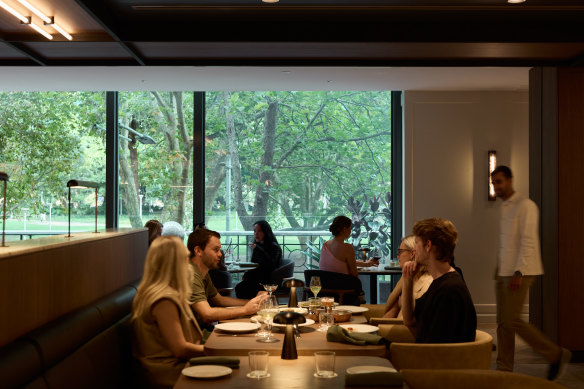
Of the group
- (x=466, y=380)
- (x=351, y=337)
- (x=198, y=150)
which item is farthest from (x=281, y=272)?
(x=466, y=380)

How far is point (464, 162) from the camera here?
354 inches

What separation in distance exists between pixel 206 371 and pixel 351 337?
981 millimetres

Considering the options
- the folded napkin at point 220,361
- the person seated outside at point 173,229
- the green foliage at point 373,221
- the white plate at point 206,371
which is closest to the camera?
the white plate at point 206,371

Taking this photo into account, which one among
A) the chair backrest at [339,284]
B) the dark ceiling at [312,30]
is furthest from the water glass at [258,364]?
the chair backrest at [339,284]

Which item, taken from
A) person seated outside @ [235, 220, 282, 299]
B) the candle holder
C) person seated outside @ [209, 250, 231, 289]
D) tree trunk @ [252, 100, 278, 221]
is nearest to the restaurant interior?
the candle holder

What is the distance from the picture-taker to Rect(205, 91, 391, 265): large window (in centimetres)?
934

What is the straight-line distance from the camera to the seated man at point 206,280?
4.25 m

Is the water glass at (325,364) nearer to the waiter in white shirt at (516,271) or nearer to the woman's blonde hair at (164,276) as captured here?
the woman's blonde hair at (164,276)

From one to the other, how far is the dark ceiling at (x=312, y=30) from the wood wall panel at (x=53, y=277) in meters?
1.85

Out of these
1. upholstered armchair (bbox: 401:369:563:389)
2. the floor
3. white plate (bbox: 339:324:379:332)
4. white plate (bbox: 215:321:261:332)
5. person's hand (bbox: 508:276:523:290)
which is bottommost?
the floor

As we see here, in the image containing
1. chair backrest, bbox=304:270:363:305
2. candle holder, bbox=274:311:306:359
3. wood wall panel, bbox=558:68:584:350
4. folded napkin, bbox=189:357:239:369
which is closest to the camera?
folded napkin, bbox=189:357:239:369

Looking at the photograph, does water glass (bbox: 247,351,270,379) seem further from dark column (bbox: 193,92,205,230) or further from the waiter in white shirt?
dark column (bbox: 193,92,205,230)

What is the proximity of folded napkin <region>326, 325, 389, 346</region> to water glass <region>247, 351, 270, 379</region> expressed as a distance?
83cm

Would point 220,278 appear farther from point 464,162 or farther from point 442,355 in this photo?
point 442,355
